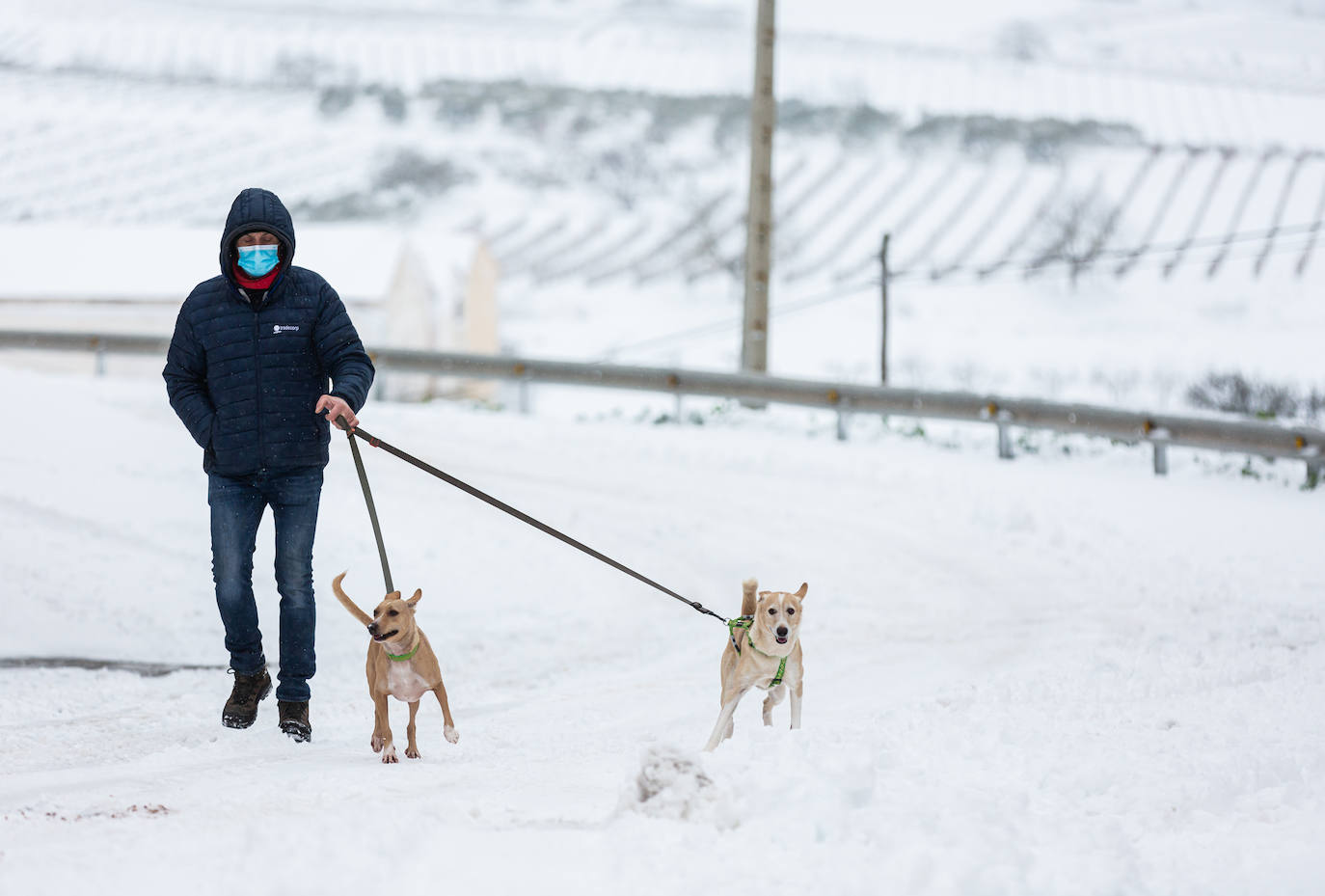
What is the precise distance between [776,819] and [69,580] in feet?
18.6

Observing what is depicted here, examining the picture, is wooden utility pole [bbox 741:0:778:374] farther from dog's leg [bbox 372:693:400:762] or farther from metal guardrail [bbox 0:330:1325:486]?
dog's leg [bbox 372:693:400:762]

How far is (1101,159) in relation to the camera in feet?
134

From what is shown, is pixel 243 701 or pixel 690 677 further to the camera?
pixel 690 677

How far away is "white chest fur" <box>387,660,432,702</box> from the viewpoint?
15.9 feet

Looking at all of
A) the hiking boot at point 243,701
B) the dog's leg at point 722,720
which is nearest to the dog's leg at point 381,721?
the hiking boot at point 243,701

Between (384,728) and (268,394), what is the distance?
1.46 m

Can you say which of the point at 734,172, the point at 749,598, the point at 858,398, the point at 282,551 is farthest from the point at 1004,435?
the point at 734,172

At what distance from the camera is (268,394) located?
5270 millimetres

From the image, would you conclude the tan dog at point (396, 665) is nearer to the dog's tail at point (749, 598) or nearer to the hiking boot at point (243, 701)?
the hiking boot at point (243, 701)

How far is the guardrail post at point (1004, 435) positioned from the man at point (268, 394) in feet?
28.0

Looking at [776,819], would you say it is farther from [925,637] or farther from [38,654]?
[38,654]

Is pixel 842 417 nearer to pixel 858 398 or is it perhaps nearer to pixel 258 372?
pixel 858 398

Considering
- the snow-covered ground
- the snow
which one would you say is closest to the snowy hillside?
the snow

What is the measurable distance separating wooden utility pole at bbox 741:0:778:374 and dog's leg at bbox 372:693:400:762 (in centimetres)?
1079
